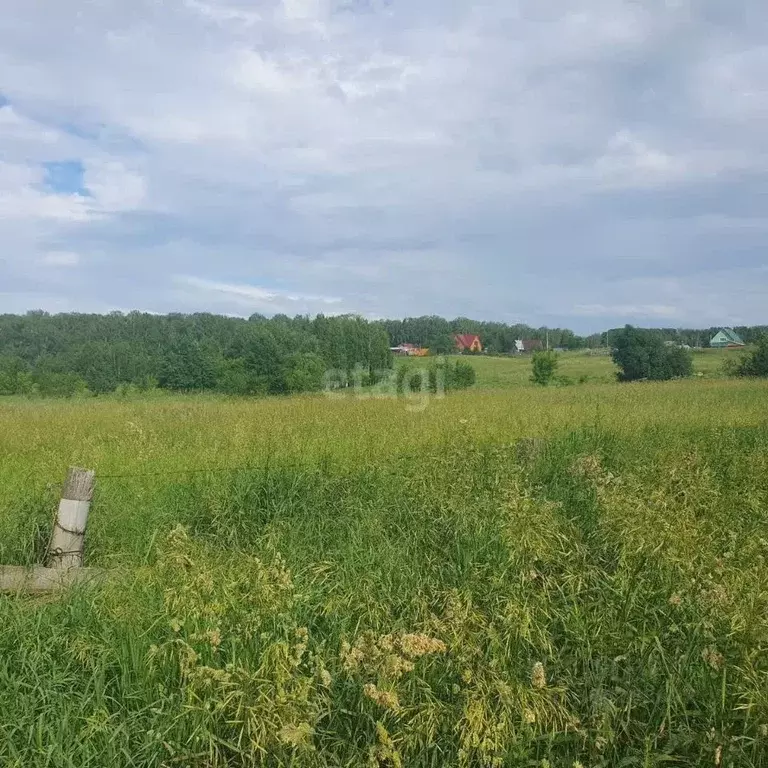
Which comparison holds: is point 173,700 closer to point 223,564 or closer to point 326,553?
point 223,564

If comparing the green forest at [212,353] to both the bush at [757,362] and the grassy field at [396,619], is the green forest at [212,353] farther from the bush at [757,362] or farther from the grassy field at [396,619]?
the grassy field at [396,619]

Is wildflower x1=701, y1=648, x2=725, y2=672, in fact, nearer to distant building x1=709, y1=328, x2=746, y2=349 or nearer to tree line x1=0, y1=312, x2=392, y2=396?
tree line x1=0, y1=312, x2=392, y2=396

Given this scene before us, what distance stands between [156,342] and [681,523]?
146 ft

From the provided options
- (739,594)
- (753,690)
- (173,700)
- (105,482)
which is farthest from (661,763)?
(105,482)

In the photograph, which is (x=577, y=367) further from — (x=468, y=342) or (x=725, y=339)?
(x=725, y=339)

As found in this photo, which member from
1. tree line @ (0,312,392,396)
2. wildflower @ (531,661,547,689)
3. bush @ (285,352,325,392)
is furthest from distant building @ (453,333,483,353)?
wildflower @ (531,661,547,689)

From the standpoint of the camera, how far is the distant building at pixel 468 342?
154ft

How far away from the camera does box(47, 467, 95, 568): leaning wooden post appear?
4.29 metres

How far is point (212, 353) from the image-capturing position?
39.2 meters

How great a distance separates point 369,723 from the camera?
2854 mm

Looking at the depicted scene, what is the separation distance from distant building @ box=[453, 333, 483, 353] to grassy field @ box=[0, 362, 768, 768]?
40274 mm

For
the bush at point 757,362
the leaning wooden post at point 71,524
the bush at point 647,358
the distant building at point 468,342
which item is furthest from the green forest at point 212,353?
the leaning wooden post at point 71,524

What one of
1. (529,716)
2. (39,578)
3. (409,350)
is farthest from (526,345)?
(529,716)

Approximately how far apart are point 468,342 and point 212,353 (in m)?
22.0
